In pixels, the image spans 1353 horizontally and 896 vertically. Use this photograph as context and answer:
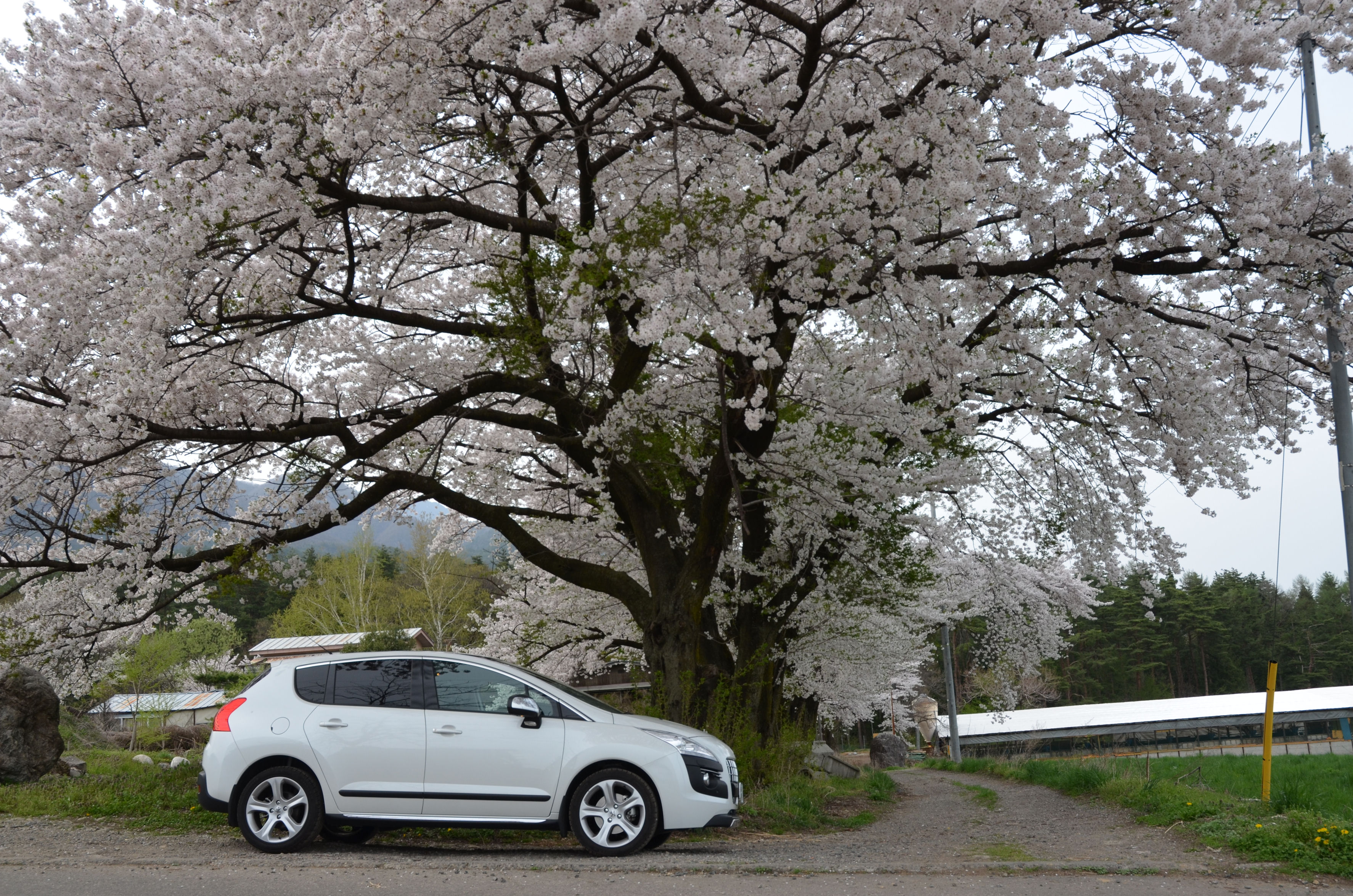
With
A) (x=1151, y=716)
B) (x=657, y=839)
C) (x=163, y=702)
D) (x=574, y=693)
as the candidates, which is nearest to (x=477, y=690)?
(x=574, y=693)

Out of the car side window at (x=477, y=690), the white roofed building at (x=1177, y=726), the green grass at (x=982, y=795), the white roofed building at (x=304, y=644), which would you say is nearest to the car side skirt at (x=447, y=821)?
the car side window at (x=477, y=690)

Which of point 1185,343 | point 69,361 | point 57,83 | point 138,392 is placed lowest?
point 138,392

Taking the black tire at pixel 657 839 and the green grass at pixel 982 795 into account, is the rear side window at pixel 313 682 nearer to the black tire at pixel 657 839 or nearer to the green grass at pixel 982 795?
the black tire at pixel 657 839

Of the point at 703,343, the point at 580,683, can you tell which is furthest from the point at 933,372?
the point at 580,683

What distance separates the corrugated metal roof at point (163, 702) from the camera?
3067 cm

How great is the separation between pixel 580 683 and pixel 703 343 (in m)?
20.3

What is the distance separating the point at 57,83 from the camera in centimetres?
814

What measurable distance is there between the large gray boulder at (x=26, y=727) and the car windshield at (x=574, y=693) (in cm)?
754

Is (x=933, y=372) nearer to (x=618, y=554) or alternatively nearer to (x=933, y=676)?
(x=618, y=554)

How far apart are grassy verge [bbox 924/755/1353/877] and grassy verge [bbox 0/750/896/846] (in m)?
3.09

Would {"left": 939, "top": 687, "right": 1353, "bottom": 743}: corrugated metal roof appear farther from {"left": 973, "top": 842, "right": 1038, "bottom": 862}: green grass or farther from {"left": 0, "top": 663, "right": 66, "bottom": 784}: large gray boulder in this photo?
{"left": 0, "top": 663, "right": 66, "bottom": 784}: large gray boulder

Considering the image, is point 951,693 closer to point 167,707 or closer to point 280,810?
point 280,810

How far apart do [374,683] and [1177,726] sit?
35434 millimetres

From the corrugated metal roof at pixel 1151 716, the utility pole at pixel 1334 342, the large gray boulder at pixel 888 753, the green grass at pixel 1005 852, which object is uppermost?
the utility pole at pixel 1334 342
